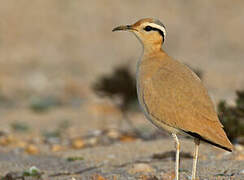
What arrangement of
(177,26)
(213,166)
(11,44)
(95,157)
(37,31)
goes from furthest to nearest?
(177,26), (37,31), (11,44), (95,157), (213,166)

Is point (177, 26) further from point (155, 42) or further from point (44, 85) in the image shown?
point (155, 42)

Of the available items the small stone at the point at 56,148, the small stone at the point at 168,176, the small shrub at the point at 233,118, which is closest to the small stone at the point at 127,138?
the small stone at the point at 56,148

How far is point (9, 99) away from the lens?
15.7 m

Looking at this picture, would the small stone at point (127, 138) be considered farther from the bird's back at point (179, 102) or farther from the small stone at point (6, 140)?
the bird's back at point (179, 102)

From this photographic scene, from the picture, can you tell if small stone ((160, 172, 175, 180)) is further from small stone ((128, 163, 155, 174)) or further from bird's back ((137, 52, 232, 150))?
bird's back ((137, 52, 232, 150))

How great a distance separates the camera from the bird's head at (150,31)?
19.0 feet

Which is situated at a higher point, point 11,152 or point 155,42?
point 155,42

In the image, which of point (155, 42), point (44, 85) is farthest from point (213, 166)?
point (44, 85)

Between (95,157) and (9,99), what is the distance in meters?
8.69

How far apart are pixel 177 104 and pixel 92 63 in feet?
54.5

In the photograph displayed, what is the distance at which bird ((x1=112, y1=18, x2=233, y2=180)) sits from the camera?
5.07 m

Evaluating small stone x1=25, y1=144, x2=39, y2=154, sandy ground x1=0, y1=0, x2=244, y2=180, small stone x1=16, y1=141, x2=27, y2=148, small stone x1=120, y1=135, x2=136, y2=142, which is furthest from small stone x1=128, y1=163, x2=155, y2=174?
small stone x1=16, y1=141, x2=27, y2=148

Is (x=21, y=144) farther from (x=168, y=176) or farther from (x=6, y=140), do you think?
(x=168, y=176)

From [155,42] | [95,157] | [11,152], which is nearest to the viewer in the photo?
[155,42]
